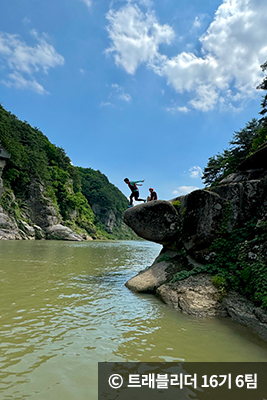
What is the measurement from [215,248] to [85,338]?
5.86 metres

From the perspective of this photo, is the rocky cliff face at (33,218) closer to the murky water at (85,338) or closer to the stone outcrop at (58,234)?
the stone outcrop at (58,234)

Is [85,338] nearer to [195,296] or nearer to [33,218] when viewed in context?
[195,296]

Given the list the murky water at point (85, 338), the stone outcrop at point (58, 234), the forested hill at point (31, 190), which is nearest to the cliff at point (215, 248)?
the murky water at point (85, 338)

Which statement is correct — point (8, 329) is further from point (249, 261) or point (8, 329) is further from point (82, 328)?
point (249, 261)

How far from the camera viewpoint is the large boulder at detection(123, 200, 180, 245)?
435 inches

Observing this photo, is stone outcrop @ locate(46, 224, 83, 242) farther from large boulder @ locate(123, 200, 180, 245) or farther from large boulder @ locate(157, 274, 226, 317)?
large boulder @ locate(157, 274, 226, 317)

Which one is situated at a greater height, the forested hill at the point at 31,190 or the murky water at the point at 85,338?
the forested hill at the point at 31,190

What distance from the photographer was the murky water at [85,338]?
3643 mm

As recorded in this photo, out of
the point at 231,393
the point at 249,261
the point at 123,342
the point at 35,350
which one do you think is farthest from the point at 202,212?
the point at 35,350

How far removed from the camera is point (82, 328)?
5539mm

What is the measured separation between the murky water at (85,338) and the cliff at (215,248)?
25.8 inches

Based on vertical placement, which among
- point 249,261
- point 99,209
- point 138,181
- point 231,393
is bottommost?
point 231,393

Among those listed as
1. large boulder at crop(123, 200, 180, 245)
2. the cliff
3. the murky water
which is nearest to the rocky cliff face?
large boulder at crop(123, 200, 180, 245)

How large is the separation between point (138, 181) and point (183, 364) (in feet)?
32.8
